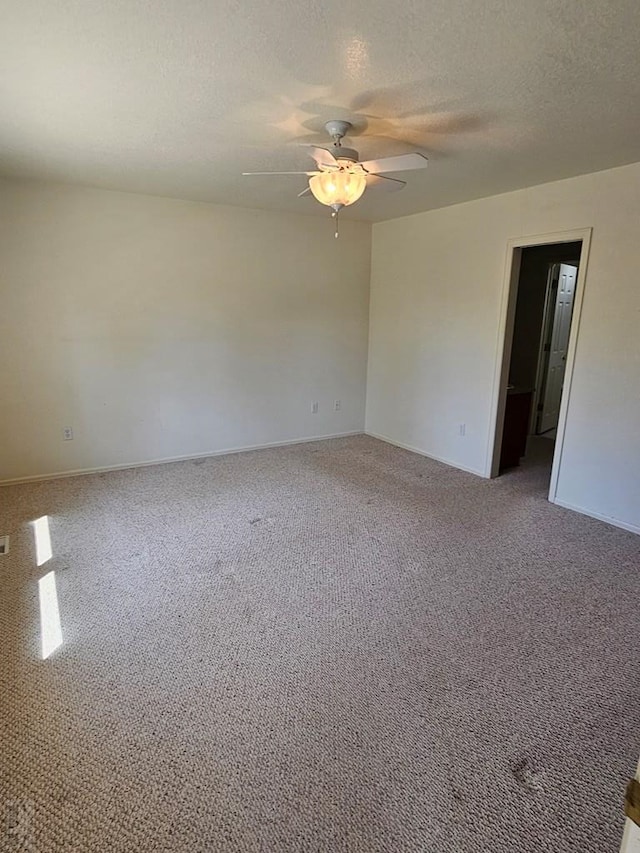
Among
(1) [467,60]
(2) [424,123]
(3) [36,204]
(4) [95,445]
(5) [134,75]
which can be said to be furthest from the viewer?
(4) [95,445]

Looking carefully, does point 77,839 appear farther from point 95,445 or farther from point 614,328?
point 614,328

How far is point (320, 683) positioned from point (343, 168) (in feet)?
7.84

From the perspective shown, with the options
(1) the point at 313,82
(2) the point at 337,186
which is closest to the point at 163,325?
(2) the point at 337,186

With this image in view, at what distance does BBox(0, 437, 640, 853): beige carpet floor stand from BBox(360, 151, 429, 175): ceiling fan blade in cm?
217

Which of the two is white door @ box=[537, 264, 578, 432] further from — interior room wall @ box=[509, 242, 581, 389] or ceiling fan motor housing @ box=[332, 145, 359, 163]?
ceiling fan motor housing @ box=[332, 145, 359, 163]

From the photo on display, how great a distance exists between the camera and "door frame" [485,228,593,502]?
3.25 meters

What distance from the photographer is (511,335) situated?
3939mm

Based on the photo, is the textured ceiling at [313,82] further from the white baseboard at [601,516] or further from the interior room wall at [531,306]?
the white baseboard at [601,516]

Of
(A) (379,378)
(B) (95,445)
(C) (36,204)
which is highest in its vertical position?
(C) (36,204)

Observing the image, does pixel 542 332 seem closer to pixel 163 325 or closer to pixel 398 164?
pixel 398 164

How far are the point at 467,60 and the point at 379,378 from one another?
12.1ft

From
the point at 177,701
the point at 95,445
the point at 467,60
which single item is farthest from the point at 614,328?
the point at 95,445

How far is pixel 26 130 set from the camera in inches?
99.2

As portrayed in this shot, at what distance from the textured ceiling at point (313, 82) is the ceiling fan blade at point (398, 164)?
0.77 feet
